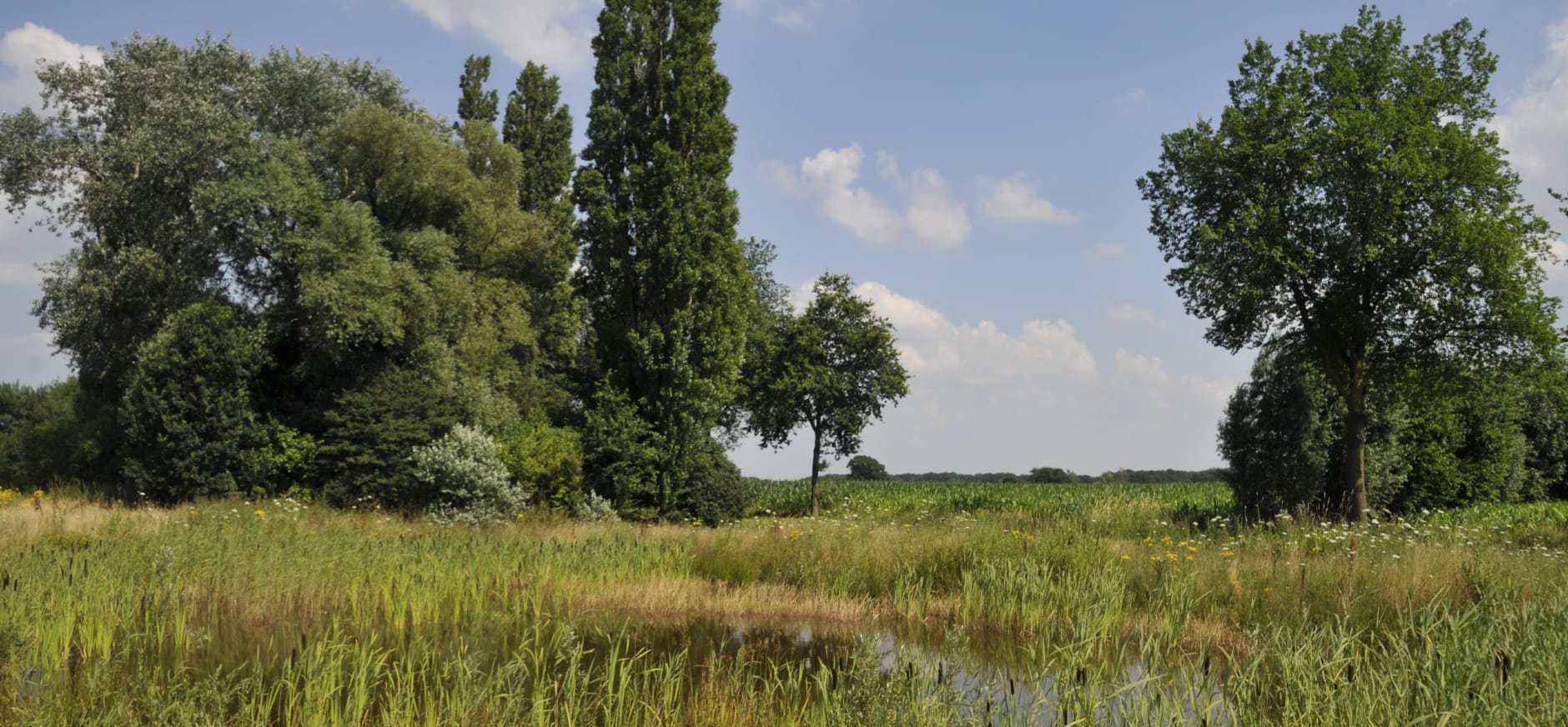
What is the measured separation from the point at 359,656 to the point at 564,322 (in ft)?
88.7

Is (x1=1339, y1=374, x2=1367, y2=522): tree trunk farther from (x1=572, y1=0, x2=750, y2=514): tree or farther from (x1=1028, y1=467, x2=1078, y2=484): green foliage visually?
(x1=1028, y1=467, x2=1078, y2=484): green foliage

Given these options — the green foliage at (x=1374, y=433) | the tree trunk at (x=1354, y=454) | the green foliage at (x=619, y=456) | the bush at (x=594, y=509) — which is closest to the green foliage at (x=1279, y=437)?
the green foliage at (x=1374, y=433)

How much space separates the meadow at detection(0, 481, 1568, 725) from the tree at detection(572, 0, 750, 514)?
917 cm

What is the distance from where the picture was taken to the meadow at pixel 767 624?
500cm

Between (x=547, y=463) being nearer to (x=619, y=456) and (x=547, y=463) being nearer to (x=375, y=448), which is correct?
(x=619, y=456)

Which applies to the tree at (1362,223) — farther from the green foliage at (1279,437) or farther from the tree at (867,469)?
the tree at (867,469)

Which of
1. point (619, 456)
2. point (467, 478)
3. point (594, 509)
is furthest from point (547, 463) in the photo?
point (467, 478)

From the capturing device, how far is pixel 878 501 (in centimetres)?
3241

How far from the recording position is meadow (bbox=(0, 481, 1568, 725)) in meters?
5.00

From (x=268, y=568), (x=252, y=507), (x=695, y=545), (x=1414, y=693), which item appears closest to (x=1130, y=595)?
(x=1414, y=693)

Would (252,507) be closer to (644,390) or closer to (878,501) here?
(644,390)

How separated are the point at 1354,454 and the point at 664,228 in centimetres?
1865

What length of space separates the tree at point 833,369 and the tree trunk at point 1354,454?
13.3 metres

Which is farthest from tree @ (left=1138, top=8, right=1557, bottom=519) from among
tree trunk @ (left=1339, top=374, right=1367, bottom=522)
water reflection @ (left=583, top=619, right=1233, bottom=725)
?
water reflection @ (left=583, top=619, right=1233, bottom=725)
